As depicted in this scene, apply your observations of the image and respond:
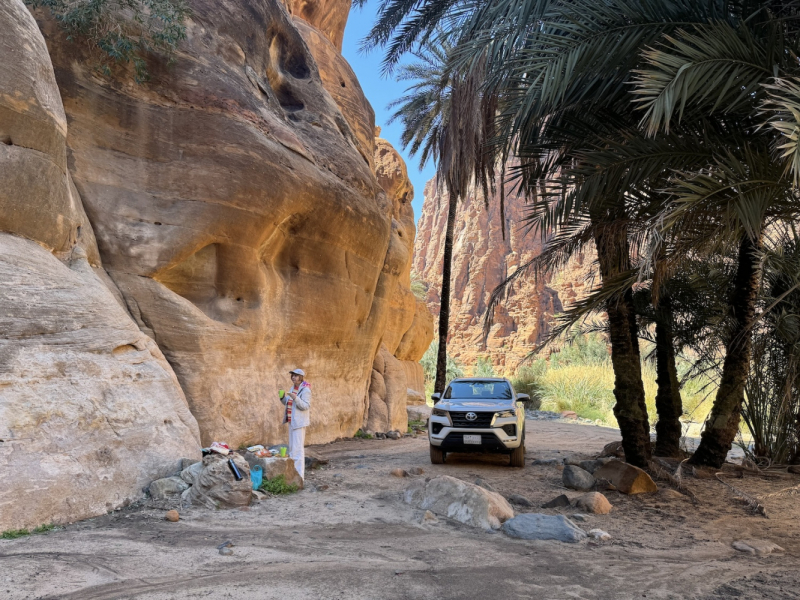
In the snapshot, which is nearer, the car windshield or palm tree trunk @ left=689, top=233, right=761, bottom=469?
palm tree trunk @ left=689, top=233, right=761, bottom=469

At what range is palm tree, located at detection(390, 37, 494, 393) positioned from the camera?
11.9 metres

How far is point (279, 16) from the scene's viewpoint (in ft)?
44.0

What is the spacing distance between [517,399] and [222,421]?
5.46 m

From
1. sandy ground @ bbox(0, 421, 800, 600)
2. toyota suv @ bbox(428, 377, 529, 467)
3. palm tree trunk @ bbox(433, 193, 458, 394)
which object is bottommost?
sandy ground @ bbox(0, 421, 800, 600)

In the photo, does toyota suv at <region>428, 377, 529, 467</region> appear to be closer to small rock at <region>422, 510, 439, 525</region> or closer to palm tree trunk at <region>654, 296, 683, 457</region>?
palm tree trunk at <region>654, 296, 683, 457</region>

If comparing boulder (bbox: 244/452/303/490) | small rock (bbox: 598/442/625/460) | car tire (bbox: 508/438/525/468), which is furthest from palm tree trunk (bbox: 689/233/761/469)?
boulder (bbox: 244/452/303/490)

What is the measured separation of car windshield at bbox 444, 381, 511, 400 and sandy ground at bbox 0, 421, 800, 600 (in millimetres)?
3410

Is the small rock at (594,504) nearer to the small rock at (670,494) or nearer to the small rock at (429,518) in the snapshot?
the small rock at (670,494)

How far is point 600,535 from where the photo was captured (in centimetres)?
604

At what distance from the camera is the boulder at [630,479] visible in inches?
339

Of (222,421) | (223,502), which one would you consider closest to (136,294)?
(222,421)

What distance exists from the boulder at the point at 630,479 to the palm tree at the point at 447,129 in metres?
6.29

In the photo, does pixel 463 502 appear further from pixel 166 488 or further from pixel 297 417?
pixel 166 488

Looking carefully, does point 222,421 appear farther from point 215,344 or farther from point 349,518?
point 349,518
